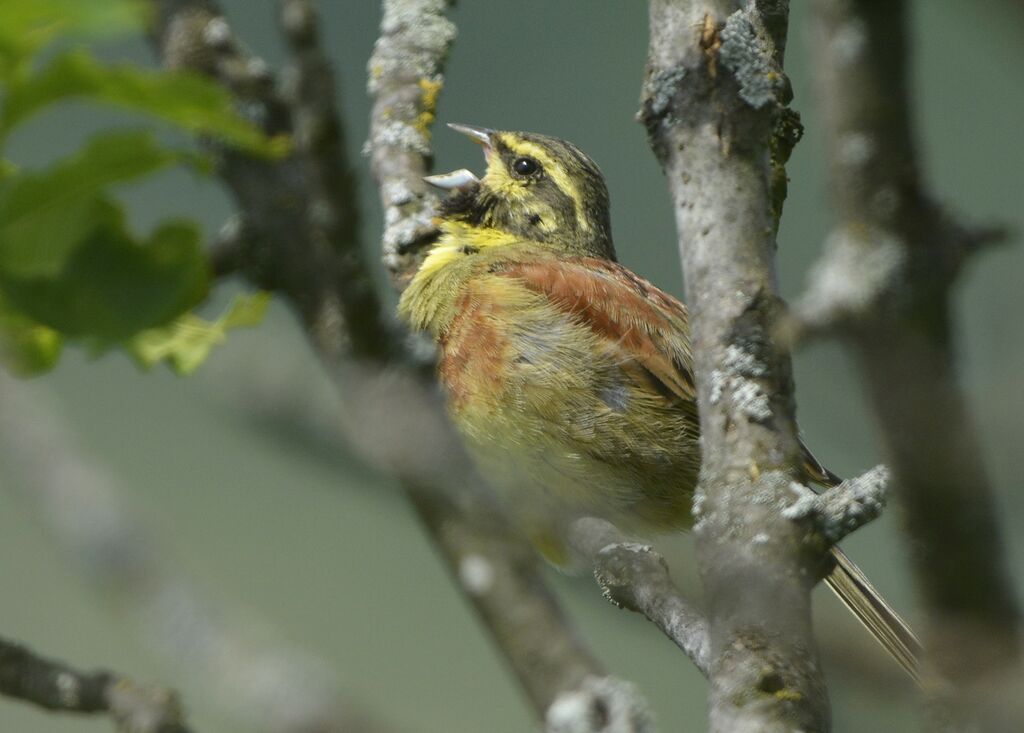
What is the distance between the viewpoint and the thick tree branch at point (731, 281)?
170 centimetres

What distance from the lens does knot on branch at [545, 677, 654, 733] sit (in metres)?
1.83

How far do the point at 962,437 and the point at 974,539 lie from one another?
0.28 metres

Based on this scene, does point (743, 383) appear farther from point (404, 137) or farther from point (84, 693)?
point (404, 137)

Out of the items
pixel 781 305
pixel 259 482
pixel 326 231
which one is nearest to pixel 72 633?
pixel 259 482

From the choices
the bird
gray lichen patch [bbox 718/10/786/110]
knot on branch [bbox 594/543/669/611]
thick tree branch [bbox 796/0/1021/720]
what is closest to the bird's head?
the bird

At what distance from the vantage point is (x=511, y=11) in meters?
8.15

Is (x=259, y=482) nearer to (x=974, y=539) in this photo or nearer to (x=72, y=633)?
(x=72, y=633)

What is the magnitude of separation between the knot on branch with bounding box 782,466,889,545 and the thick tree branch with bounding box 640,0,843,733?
0.02 meters

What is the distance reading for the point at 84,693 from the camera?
2303mm

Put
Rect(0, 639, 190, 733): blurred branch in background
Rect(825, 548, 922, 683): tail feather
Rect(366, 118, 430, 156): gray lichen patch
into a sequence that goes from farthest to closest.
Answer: Rect(366, 118, 430, 156): gray lichen patch → Rect(825, 548, 922, 683): tail feather → Rect(0, 639, 190, 733): blurred branch in background

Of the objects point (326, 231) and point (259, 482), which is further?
point (259, 482)

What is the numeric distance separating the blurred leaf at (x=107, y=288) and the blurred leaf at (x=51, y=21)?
180mm

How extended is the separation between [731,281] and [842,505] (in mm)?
324

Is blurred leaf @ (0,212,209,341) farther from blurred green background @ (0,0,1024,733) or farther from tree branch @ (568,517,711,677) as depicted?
blurred green background @ (0,0,1024,733)
